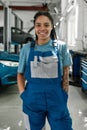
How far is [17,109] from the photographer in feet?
14.8

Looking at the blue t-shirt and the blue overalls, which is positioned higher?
the blue t-shirt

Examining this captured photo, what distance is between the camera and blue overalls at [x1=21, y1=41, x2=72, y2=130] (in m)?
1.83

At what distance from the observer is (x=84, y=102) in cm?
511

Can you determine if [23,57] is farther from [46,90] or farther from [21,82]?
[46,90]

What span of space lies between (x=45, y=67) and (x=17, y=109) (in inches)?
112

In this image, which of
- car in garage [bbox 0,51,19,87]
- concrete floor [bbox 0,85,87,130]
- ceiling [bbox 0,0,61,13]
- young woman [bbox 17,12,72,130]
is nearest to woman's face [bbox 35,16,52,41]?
young woman [bbox 17,12,72,130]

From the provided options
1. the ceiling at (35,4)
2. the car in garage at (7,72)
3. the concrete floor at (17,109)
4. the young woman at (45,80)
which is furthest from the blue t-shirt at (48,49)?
the ceiling at (35,4)

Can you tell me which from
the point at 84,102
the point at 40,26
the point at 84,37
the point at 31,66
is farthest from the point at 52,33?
the point at 84,37

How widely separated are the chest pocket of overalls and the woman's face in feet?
0.58

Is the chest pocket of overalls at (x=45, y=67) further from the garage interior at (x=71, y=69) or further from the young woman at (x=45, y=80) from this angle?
the garage interior at (x=71, y=69)

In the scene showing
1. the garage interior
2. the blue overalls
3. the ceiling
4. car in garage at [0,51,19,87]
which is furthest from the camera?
the ceiling

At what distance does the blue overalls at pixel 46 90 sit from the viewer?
183cm

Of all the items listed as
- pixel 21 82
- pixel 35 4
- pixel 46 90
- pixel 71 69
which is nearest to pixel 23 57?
pixel 21 82

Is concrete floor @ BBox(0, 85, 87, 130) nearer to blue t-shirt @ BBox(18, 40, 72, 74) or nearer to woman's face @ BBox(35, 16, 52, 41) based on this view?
blue t-shirt @ BBox(18, 40, 72, 74)
